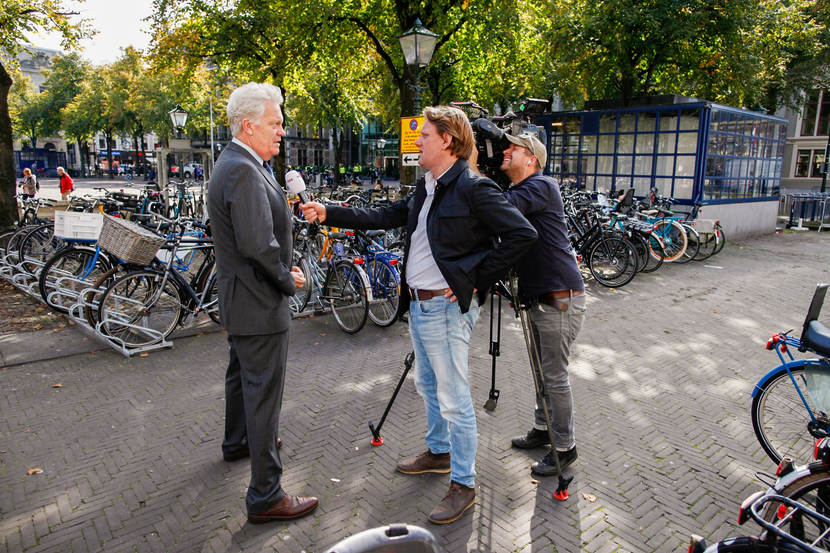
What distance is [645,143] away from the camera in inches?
529

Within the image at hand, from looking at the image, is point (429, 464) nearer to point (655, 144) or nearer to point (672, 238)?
point (672, 238)

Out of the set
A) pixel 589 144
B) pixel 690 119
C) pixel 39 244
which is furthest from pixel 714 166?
pixel 39 244

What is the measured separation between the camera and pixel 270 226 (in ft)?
8.41

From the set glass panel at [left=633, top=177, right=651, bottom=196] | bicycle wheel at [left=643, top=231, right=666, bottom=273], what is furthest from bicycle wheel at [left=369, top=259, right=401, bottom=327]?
glass panel at [left=633, top=177, right=651, bottom=196]

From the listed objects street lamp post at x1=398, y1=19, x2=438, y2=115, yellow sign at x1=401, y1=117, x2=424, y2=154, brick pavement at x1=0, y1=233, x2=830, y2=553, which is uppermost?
street lamp post at x1=398, y1=19, x2=438, y2=115

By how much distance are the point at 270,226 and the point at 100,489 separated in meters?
1.90

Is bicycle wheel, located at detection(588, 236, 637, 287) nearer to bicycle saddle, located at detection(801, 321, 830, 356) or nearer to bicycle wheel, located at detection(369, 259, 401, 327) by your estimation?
bicycle wheel, located at detection(369, 259, 401, 327)

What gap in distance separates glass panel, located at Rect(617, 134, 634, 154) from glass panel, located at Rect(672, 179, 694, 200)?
141cm

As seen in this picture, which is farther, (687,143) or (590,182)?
(590,182)

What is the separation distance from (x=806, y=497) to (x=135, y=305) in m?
5.34

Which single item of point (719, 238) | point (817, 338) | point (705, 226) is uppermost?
point (817, 338)

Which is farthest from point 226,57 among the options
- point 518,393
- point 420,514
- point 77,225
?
point 420,514

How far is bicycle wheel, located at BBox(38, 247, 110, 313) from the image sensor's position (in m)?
6.38

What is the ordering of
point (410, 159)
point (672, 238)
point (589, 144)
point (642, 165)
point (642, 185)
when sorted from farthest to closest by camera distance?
point (589, 144)
point (642, 185)
point (642, 165)
point (672, 238)
point (410, 159)
